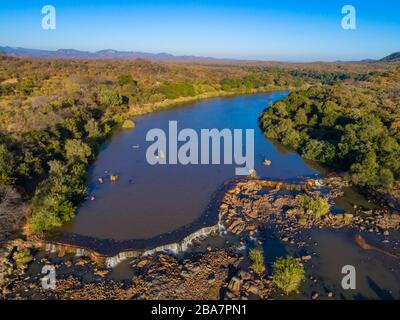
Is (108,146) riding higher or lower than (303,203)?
higher

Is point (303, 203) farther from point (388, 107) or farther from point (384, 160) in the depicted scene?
point (388, 107)

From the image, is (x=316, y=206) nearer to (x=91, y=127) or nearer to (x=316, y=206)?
(x=316, y=206)

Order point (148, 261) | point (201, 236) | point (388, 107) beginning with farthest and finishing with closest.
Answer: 1. point (388, 107)
2. point (201, 236)
3. point (148, 261)

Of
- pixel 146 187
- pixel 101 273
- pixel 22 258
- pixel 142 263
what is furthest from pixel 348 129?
pixel 22 258

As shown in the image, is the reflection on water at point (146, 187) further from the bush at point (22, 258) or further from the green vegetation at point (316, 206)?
the green vegetation at point (316, 206)

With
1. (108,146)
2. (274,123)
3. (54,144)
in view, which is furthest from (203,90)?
(54,144)

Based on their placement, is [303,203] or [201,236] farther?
[303,203]

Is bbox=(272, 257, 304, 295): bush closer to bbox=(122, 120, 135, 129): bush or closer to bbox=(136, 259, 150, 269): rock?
bbox=(136, 259, 150, 269): rock
